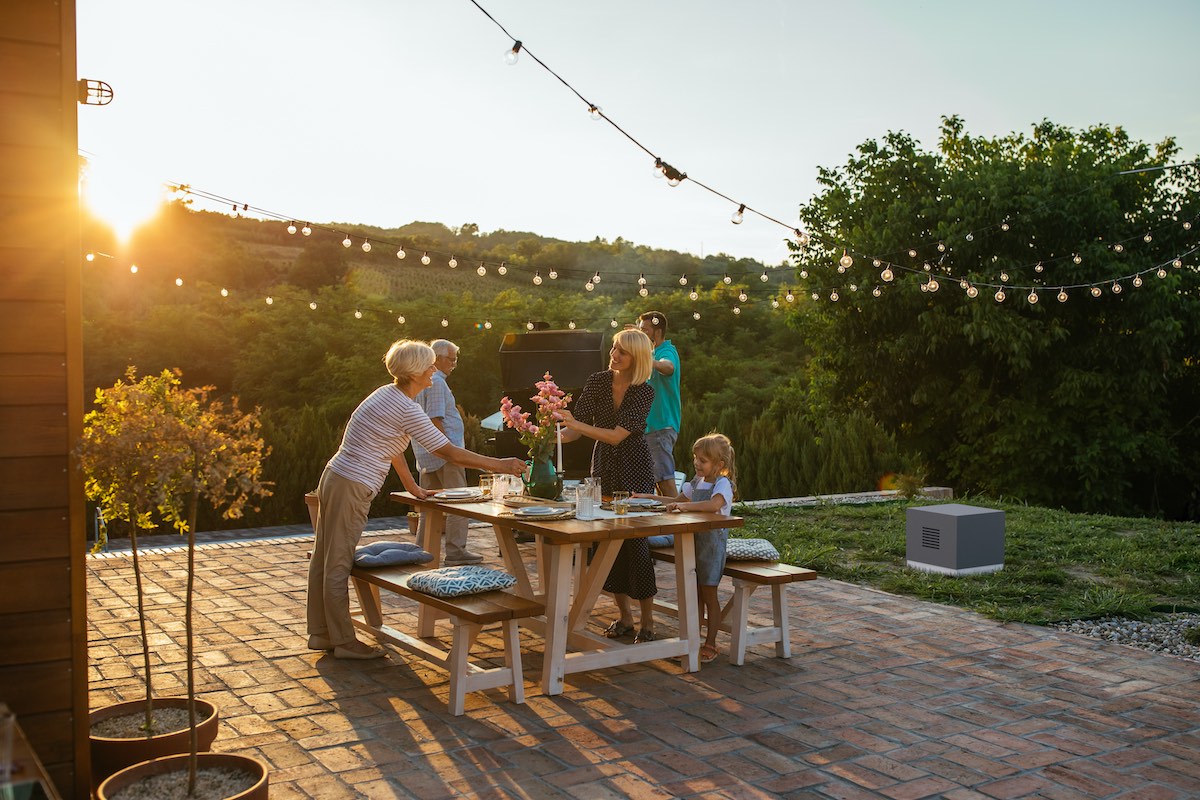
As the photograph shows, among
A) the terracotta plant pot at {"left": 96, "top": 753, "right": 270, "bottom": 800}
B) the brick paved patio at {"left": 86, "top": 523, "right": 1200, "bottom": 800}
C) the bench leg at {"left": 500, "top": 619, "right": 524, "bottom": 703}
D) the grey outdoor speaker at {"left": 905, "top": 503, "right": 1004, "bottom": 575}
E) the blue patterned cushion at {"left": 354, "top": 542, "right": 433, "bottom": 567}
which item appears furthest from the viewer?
the grey outdoor speaker at {"left": 905, "top": 503, "right": 1004, "bottom": 575}

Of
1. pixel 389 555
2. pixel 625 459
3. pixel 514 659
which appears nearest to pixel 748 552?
pixel 625 459

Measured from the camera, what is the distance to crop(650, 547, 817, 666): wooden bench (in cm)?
459

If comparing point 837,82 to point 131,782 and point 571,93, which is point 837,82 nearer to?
point 571,93

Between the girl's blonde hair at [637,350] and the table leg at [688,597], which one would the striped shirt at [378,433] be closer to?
the girl's blonde hair at [637,350]

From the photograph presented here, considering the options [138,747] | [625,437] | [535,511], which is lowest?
[138,747]

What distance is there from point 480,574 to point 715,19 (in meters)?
7.25

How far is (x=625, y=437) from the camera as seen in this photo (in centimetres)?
502

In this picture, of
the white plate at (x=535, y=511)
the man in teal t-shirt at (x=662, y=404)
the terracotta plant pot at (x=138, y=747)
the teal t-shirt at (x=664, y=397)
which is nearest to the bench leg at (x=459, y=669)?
the white plate at (x=535, y=511)

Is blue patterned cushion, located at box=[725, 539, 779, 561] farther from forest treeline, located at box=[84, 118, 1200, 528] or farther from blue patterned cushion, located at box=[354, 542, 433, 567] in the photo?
forest treeline, located at box=[84, 118, 1200, 528]

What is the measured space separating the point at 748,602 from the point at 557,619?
3.15ft

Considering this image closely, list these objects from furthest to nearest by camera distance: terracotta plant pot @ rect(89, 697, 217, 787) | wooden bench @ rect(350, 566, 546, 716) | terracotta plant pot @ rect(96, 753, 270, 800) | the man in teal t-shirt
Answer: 1. the man in teal t-shirt
2. wooden bench @ rect(350, 566, 546, 716)
3. terracotta plant pot @ rect(89, 697, 217, 787)
4. terracotta plant pot @ rect(96, 753, 270, 800)

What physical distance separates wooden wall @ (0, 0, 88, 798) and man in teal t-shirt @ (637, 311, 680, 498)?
391 cm

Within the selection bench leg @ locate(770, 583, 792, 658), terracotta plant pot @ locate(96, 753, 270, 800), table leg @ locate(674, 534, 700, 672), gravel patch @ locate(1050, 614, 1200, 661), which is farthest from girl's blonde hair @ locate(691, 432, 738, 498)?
terracotta plant pot @ locate(96, 753, 270, 800)

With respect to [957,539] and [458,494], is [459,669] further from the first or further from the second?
[957,539]
